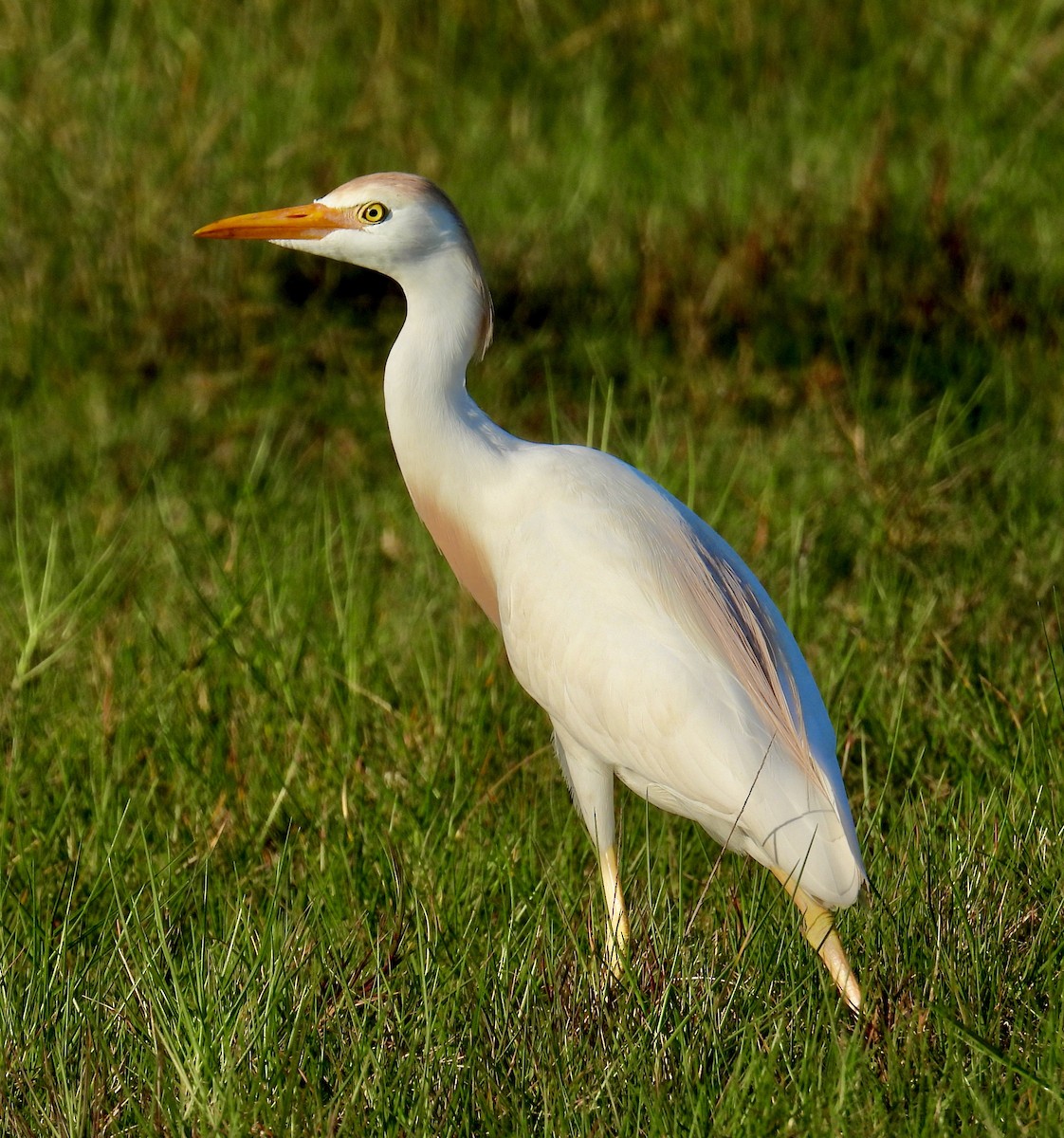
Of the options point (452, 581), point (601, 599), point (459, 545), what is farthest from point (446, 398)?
point (452, 581)

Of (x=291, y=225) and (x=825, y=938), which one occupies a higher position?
(x=291, y=225)

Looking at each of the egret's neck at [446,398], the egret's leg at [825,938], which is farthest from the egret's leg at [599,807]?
the egret's neck at [446,398]

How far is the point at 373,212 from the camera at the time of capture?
9.16ft

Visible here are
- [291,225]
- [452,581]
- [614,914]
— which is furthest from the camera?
[452,581]

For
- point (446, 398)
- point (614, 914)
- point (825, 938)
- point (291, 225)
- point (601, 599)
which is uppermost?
point (291, 225)

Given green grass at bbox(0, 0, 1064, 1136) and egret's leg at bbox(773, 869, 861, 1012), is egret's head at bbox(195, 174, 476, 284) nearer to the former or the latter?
green grass at bbox(0, 0, 1064, 1136)

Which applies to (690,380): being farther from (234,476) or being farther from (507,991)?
(507,991)

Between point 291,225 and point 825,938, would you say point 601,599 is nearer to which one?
point 825,938

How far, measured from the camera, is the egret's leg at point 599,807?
102 inches

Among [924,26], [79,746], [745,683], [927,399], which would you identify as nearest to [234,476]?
[79,746]

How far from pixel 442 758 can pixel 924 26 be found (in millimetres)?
4403

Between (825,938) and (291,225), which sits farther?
(291,225)

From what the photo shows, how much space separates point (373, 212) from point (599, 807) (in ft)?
3.38

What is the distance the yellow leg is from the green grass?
43 millimetres
